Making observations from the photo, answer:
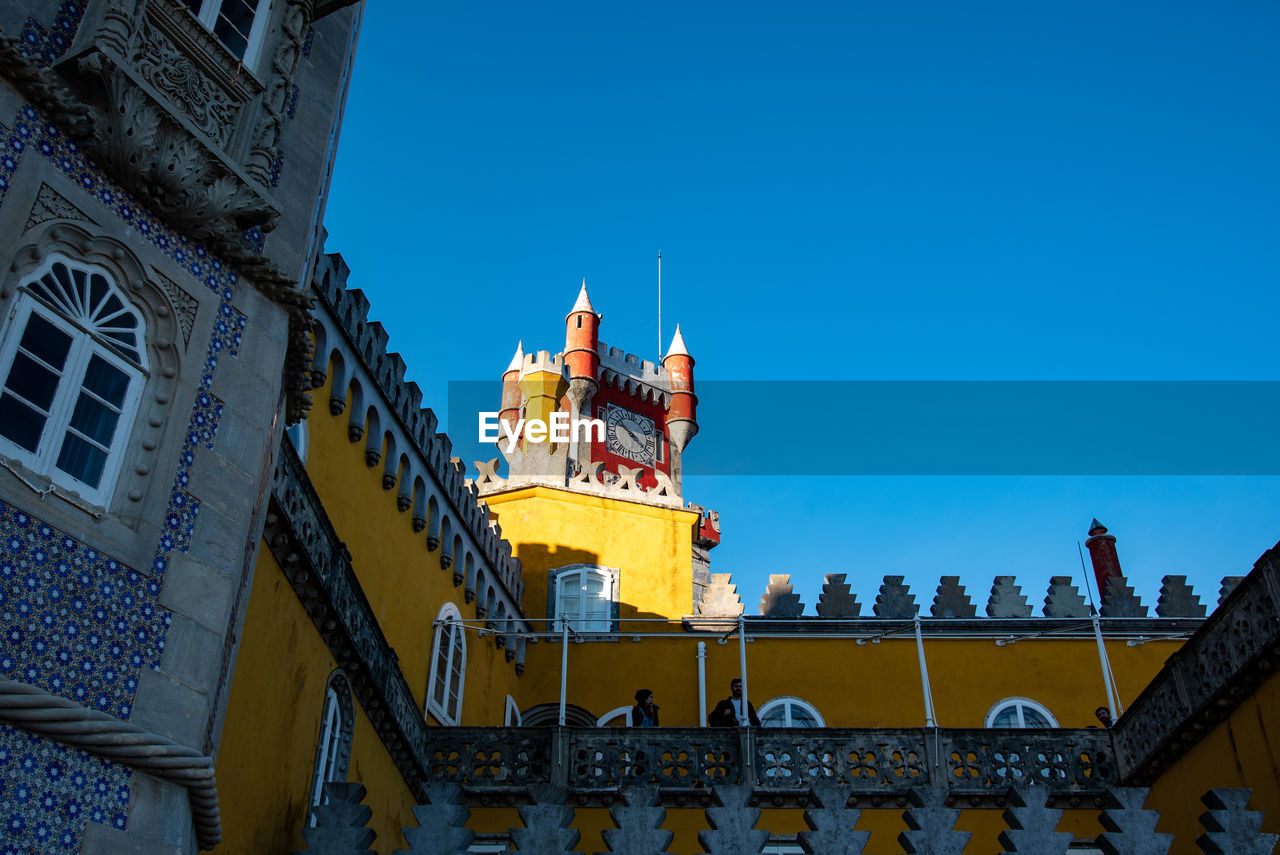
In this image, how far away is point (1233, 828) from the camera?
9.62m

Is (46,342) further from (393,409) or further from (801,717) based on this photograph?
(801,717)

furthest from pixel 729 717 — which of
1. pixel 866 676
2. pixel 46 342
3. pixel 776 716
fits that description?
pixel 46 342

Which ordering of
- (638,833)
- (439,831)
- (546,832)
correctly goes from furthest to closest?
1. (638,833)
2. (546,832)
3. (439,831)

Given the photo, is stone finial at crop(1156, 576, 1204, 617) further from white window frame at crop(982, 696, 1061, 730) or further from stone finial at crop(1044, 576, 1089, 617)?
white window frame at crop(982, 696, 1061, 730)

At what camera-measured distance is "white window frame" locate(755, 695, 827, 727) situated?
19938mm

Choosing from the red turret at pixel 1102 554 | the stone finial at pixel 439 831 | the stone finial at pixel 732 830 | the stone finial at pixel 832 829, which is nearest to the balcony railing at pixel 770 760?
the stone finial at pixel 832 829

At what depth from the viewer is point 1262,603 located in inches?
432

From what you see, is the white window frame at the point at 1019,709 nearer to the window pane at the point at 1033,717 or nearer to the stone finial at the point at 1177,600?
the window pane at the point at 1033,717

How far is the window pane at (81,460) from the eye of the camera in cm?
627

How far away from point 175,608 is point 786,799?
10895 millimetres

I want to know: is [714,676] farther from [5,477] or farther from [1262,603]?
[5,477]

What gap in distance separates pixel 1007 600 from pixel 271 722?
50.2 feet

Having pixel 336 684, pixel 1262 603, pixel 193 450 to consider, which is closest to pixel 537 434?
pixel 336 684

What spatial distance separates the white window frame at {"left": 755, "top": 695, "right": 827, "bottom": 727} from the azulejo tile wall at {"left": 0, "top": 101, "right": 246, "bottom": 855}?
47.6 ft
